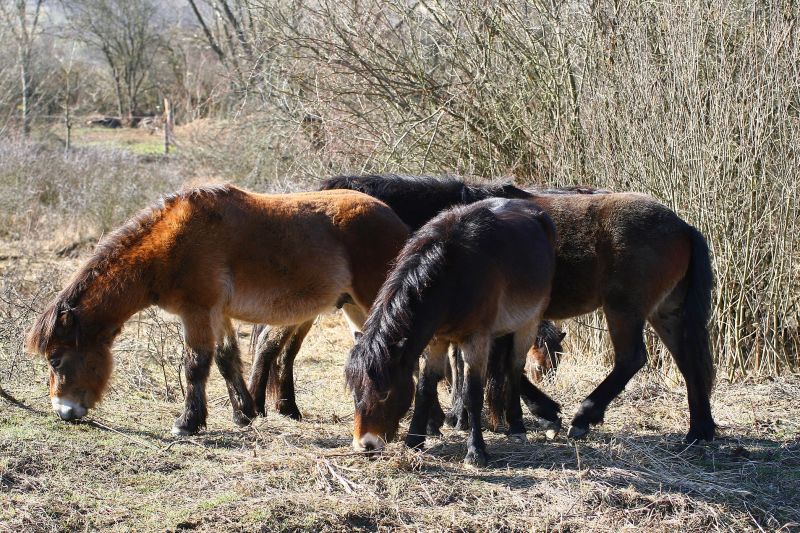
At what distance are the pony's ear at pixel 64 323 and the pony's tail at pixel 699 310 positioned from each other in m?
4.17

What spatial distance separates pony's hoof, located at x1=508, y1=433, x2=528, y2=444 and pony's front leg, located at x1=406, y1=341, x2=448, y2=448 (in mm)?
711

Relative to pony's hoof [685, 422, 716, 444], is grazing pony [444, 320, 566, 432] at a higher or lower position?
higher

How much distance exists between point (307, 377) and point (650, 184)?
3.65m

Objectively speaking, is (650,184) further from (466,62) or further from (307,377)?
(307,377)

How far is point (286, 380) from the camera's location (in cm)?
698

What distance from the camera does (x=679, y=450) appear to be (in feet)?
19.3

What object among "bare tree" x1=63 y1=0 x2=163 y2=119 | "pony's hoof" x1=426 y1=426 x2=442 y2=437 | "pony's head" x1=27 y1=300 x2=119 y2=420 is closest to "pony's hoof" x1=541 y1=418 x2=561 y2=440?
"pony's hoof" x1=426 y1=426 x2=442 y2=437

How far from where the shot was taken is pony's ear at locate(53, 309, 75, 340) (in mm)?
5727

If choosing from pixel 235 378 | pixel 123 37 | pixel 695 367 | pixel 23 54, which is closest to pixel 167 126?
pixel 23 54

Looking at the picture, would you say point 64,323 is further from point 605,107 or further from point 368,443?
point 605,107

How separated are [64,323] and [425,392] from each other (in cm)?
237

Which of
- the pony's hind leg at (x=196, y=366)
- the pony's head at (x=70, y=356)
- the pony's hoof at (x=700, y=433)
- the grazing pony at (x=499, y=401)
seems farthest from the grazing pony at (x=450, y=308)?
the pony's head at (x=70, y=356)

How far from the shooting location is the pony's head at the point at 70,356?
5746 millimetres

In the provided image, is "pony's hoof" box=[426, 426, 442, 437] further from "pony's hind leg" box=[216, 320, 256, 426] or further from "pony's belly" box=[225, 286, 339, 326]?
"pony's hind leg" box=[216, 320, 256, 426]
